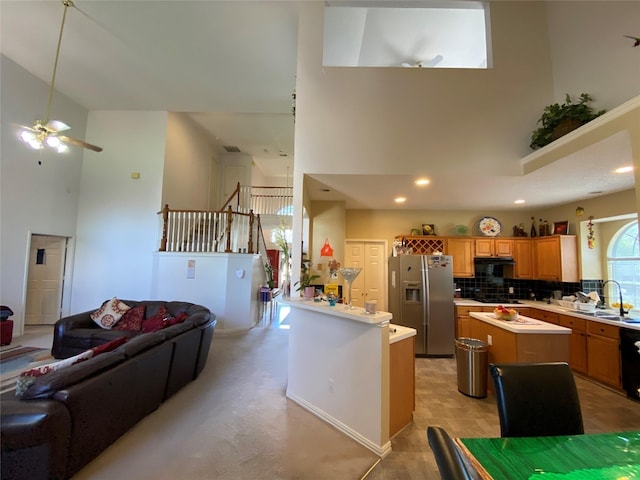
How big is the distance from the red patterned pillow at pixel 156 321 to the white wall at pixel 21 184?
304cm

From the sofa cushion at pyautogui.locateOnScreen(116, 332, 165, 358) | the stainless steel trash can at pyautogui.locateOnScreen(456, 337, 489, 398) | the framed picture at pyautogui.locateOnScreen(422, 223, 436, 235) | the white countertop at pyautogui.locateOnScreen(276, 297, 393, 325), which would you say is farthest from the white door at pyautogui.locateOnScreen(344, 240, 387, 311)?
the sofa cushion at pyautogui.locateOnScreen(116, 332, 165, 358)

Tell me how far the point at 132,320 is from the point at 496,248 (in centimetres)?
650

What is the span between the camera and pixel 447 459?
0.79 metres

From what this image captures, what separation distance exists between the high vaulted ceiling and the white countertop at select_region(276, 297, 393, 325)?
161 cm

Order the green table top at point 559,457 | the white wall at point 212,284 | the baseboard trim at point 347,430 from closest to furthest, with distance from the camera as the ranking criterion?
1. the green table top at point 559,457
2. the baseboard trim at point 347,430
3. the white wall at point 212,284

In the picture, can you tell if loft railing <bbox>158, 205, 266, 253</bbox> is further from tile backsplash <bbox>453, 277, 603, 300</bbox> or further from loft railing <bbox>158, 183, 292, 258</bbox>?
tile backsplash <bbox>453, 277, 603, 300</bbox>

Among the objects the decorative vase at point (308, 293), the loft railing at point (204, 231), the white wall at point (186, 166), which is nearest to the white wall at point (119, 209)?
the white wall at point (186, 166)

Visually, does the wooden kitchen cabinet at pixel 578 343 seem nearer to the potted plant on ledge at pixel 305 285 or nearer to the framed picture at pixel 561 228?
the framed picture at pixel 561 228

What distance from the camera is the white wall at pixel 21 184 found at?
4859 mm

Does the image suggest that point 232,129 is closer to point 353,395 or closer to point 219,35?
point 219,35

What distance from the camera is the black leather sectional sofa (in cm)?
159

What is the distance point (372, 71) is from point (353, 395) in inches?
143

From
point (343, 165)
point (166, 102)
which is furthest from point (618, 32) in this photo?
point (166, 102)

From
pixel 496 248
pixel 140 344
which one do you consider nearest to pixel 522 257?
pixel 496 248
